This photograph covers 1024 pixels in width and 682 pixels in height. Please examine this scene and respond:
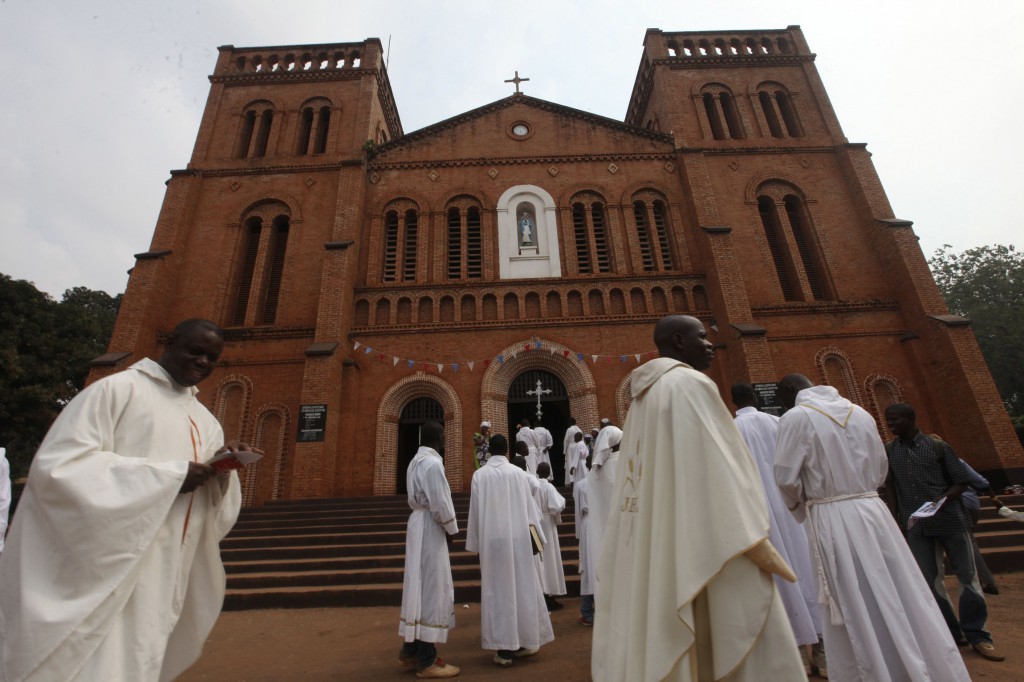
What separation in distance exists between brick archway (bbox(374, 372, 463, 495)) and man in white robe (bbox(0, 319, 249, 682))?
10539mm

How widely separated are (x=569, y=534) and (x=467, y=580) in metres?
2.34

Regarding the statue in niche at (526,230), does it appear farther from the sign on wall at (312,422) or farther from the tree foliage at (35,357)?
the tree foliage at (35,357)

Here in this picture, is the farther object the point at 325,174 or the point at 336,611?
the point at 325,174

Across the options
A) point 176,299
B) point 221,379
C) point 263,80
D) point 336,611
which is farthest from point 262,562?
point 263,80

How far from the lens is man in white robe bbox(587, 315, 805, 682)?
180 cm

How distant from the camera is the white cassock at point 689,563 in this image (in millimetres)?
1804

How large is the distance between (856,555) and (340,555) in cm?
772

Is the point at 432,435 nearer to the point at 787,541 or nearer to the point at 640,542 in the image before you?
the point at 640,542

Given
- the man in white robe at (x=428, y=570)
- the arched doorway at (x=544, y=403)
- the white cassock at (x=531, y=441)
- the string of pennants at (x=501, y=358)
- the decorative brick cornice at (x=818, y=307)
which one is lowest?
the man in white robe at (x=428, y=570)

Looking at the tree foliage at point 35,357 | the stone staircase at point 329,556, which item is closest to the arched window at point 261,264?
the stone staircase at point 329,556

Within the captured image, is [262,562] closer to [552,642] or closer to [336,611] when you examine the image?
[336,611]

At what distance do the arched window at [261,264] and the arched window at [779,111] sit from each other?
17.0 meters

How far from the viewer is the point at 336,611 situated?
6828 mm

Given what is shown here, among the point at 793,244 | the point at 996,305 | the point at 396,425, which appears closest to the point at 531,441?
the point at 396,425
